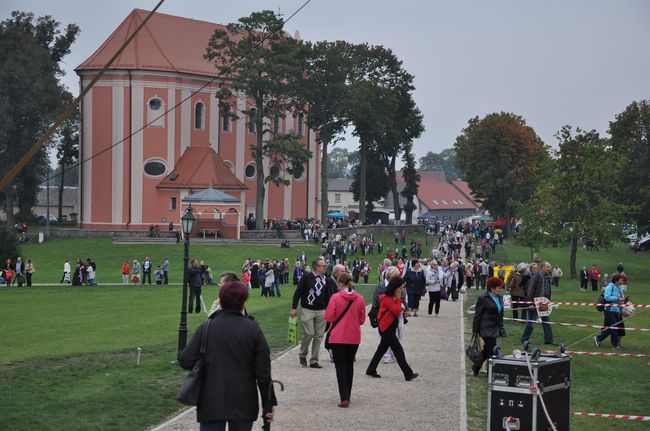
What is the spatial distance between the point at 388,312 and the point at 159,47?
66.8m

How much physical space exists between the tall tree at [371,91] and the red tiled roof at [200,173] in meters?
10.2

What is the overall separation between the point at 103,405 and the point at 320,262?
427 centimetres

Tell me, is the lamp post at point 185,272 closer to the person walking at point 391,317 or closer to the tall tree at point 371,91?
the person walking at point 391,317

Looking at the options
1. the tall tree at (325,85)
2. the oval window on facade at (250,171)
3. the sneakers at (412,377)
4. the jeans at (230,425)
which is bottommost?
the sneakers at (412,377)

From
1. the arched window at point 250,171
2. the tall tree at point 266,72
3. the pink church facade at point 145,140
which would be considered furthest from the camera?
the arched window at point 250,171

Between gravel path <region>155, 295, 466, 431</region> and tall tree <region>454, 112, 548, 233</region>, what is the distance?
68812 millimetres

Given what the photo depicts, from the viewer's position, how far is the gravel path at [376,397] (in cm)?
1153

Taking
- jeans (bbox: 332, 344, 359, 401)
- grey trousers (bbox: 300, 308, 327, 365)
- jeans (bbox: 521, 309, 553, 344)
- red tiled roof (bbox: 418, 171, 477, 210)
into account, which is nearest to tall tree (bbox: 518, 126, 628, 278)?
jeans (bbox: 521, 309, 553, 344)

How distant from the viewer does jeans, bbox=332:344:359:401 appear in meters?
12.5

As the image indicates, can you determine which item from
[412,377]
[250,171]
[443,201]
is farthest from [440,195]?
[412,377]

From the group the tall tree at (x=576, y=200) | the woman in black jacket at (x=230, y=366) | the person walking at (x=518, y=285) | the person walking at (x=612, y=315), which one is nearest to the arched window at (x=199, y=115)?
the tall tree at (x=576, y=200)

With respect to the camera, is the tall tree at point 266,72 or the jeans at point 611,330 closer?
the jeans at point 611,330

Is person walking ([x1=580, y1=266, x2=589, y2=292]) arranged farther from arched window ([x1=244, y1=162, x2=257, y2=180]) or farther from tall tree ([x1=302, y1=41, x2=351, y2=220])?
arched window ([x1=244, y1=162, x2=257, y2=180])

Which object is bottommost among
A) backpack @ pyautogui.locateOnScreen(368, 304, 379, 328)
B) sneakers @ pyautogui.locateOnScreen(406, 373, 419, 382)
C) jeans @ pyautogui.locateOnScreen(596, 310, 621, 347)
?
sneakers @ pyautogui.locateOnScreen(406, 373, 419, 382)
